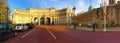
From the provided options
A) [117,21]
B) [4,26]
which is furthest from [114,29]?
[117,21]

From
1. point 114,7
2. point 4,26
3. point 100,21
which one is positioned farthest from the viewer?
point 114,7

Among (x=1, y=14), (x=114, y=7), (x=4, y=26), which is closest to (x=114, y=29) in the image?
(x=1, y=14)

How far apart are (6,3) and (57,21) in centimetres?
12790

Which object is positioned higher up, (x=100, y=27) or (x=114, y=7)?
(x=114, y=7)

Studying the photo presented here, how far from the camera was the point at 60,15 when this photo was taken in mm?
190000

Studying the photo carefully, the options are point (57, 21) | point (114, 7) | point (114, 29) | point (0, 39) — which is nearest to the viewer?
point (0, 39)

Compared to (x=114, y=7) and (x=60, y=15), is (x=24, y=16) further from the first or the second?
(x=114, y=7)

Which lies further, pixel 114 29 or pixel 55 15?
pixel 55 15

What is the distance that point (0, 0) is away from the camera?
57969mm

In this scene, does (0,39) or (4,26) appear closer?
(0,39)

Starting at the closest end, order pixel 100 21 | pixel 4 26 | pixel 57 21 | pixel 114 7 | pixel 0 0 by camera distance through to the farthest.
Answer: pixel 4 26, pixel 100 21, pixel 0 0, pixel 114 7, pixel 57 21

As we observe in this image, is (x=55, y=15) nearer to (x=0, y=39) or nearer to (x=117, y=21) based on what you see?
(x=117, y=21)

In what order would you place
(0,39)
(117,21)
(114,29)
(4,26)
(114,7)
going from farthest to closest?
1. (114,7)
2. (117,21)
3. (114,29)
4. (4,26)
5. (0,39)

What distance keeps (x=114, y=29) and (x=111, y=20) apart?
145 feet
